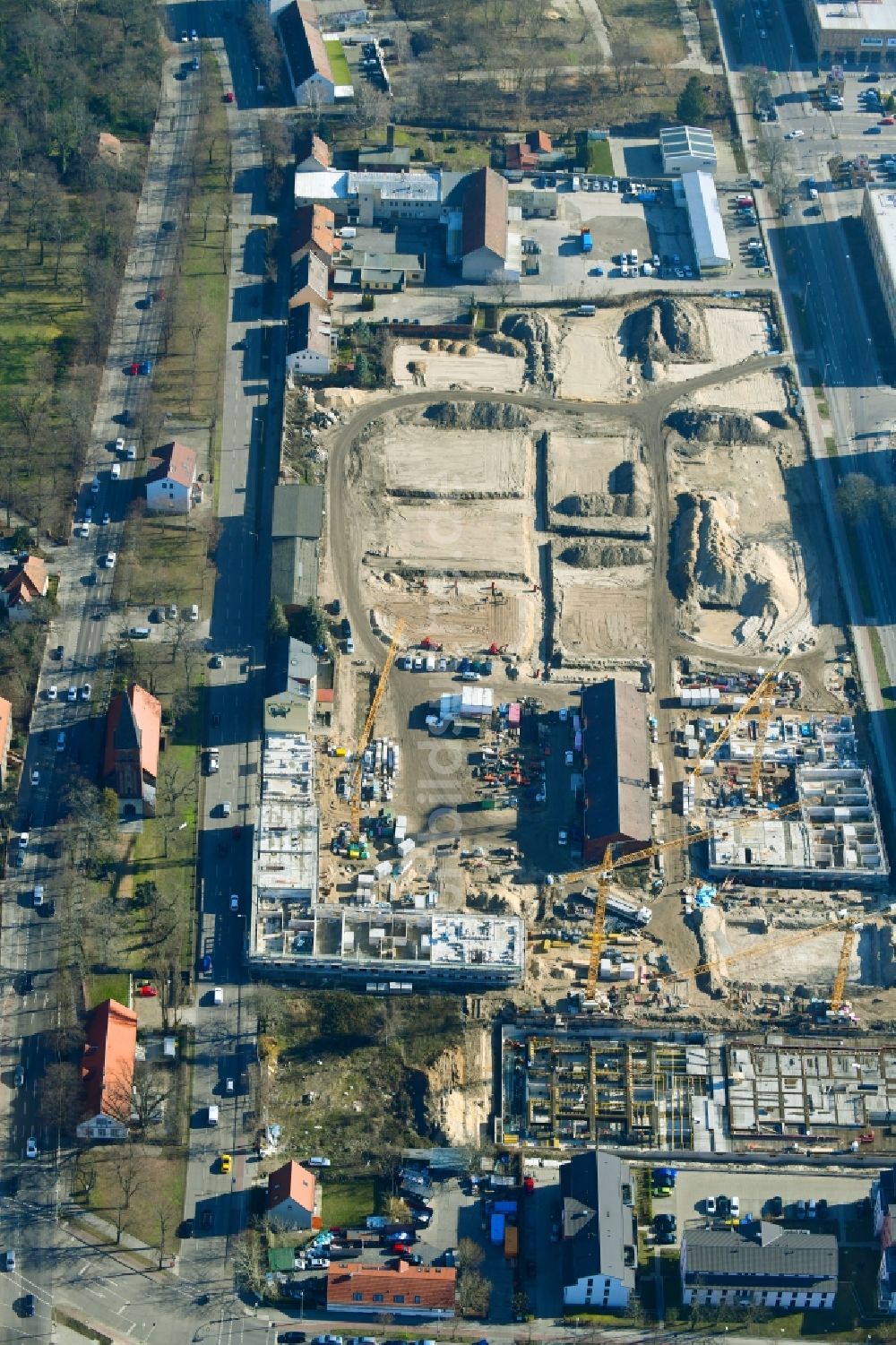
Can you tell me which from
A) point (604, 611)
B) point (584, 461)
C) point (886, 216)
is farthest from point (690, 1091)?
point (886, 216)

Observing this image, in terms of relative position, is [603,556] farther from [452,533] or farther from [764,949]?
[764,949]

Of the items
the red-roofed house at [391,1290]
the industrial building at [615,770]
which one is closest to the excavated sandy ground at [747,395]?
the industrial building at [615,770]

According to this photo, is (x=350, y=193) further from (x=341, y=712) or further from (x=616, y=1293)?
(x=616, y=1293)

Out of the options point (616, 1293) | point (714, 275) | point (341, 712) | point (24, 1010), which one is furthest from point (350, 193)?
point (616, 1293)

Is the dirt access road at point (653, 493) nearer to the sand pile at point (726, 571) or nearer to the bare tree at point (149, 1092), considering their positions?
the sand pile at point (726, 571)

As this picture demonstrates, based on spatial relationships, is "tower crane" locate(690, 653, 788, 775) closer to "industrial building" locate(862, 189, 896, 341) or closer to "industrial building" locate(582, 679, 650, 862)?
"industrial building" locate(582, 679, 650, 862)

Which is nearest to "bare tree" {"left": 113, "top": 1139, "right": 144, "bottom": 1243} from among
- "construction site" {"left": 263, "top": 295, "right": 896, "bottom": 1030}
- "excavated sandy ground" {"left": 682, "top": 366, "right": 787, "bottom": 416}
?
"construction site" {"left": 263, "top": 295, "right": 896, "bottom": 1030}
